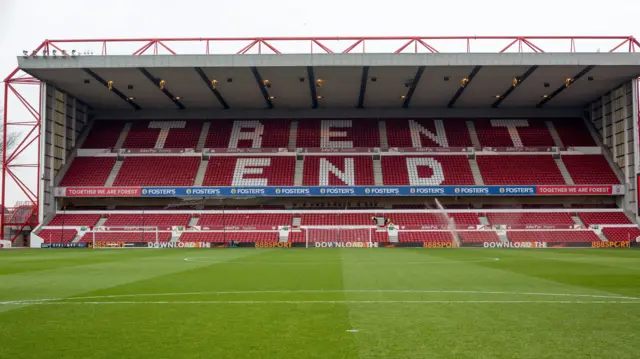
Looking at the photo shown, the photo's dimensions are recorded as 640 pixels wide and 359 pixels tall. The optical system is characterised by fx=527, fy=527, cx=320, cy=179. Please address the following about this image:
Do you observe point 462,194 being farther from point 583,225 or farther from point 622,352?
point 622,352

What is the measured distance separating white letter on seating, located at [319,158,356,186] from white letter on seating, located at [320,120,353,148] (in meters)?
1.76

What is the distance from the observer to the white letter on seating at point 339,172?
45.2 meters

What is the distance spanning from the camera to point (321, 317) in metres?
7.50

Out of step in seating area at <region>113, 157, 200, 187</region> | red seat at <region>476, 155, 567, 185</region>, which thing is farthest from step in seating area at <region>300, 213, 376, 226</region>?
red seat at <region>476, 155, 567, 185</region>

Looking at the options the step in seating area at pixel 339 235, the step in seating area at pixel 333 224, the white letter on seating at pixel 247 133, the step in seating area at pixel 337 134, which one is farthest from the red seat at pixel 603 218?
the white letter on seating at pixel 247 133

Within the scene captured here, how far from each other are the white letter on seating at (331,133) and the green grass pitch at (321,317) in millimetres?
36301

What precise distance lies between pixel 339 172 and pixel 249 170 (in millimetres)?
8012

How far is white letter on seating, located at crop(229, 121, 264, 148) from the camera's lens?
4975 cm

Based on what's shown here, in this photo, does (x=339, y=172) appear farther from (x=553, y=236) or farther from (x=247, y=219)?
(x=553, y=236)

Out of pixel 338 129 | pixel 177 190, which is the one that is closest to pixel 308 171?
pixel 338 129

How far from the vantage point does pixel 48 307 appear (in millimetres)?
8570

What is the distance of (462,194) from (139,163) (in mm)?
28685

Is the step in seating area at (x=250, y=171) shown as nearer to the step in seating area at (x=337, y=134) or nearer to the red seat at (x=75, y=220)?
the step in seating area at (x=337, y=134)

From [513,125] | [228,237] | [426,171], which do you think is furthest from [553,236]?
[228,237]
